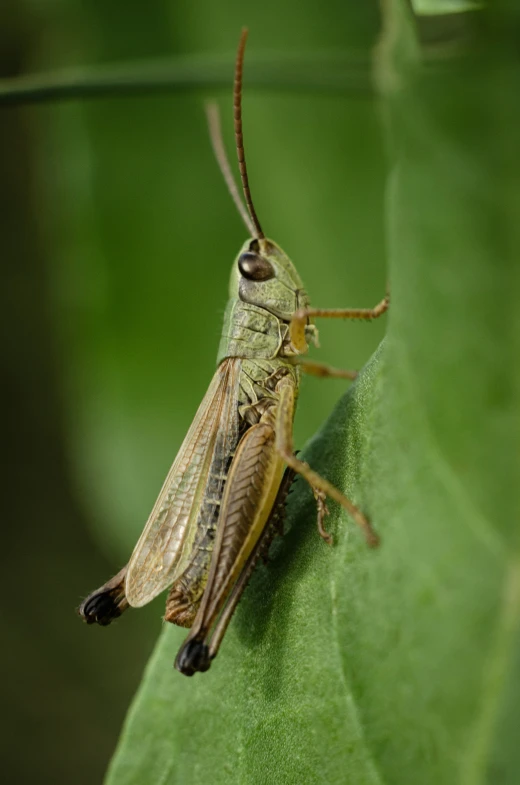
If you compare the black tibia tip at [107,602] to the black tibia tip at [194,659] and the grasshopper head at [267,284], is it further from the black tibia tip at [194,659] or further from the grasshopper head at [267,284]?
the grasshopper head at [267,284]

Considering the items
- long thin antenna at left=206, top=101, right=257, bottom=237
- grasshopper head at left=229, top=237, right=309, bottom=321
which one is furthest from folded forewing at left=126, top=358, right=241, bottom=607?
long thin antenna at left=206, top=101, right=257, bottom=237

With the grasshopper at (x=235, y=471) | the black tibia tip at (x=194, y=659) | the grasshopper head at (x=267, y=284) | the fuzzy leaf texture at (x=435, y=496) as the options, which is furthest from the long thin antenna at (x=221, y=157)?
the black tibia tip at (x=194, y=659)

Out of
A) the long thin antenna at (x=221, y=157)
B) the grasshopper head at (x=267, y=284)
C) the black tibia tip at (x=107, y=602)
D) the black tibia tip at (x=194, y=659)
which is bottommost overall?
the black tibia tip at (x=107, y=602)

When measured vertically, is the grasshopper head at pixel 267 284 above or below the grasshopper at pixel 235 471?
above

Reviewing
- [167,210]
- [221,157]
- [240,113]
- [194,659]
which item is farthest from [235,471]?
[167,210]

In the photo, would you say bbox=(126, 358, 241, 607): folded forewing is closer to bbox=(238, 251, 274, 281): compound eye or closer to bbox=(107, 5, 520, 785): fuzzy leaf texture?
bbox=(238, 251, 274, 281): compound eye

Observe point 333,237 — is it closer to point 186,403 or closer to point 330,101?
point 330,101

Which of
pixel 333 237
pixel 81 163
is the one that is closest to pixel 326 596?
pixel 333 237
